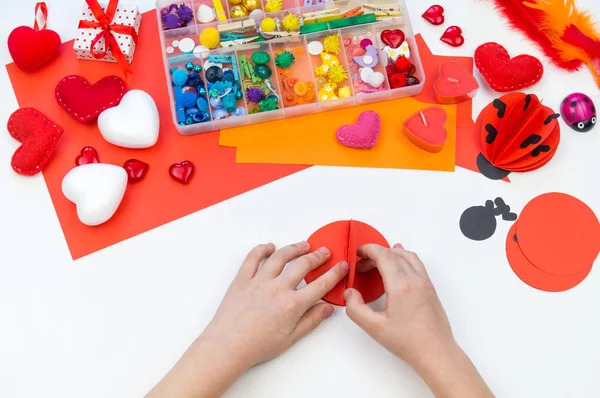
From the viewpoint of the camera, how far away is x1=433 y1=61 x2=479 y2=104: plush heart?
1.08 metres

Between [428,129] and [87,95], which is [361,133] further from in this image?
[87,95]

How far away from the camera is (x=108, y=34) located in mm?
1077

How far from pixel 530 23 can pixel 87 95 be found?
96 centimetres

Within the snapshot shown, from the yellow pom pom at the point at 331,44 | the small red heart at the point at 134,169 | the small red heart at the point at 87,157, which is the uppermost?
the yellow pom pom at the point at 331,44

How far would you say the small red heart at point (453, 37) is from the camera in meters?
1.14

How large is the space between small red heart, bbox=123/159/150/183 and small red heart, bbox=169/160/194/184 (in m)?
0.06

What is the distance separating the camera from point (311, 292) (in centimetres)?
90

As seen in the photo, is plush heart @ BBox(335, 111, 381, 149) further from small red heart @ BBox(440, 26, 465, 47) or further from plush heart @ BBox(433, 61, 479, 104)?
small red heart @ BBox(440, 26, 465, 47)

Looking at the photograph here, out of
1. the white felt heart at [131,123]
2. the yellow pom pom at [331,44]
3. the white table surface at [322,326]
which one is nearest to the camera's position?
the white table surface at [322,326]

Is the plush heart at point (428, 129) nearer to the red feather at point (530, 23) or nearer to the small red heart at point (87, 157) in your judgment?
the red feather at point (530, 23)

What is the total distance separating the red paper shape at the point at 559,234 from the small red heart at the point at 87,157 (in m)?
0.84

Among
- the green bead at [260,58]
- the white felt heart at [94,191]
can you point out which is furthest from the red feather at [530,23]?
the white felt heart at [94,191]

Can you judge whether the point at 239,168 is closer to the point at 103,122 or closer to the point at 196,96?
the point at 196,96

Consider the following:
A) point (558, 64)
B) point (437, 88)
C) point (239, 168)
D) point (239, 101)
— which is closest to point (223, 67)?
point (239, 101)
